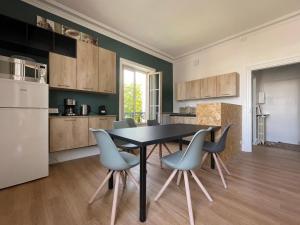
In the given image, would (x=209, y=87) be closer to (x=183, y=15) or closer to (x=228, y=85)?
(x=228, y=85)

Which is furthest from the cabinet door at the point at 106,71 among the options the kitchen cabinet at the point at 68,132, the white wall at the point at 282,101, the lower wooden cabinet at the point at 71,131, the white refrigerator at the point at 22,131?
the white wall at the point at 282,101

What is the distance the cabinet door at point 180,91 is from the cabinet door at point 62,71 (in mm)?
3452

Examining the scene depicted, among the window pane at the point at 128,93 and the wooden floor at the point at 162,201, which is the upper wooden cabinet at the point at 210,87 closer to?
the window pane at the point at 128,93

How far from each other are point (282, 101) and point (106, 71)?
5472 mm

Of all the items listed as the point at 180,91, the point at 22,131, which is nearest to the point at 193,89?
the point at 180,91

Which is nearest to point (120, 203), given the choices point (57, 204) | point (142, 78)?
point (57, 204)

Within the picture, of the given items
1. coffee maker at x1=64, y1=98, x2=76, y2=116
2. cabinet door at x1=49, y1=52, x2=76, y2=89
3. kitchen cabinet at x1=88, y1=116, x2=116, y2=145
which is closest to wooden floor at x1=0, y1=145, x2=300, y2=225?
kitchen cabinet at x1=88, y1=116, x2=116, y2=145

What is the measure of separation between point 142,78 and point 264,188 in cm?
404

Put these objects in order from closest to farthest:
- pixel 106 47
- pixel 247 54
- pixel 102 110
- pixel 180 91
A: pixel 102 110 → pixel 106 47 → pixel 247 54 → pixel 180 91

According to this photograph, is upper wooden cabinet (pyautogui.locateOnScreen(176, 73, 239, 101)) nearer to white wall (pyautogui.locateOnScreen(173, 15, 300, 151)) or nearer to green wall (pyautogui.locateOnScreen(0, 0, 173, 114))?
white wall (pyautogui.locateOnScreen(173, 15, 300, 151))

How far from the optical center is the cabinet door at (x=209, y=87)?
14.5ft

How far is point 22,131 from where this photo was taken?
2076 mm

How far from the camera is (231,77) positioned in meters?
4.07

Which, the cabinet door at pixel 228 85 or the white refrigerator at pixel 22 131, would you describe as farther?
the cabinet door at pixel 228 85
